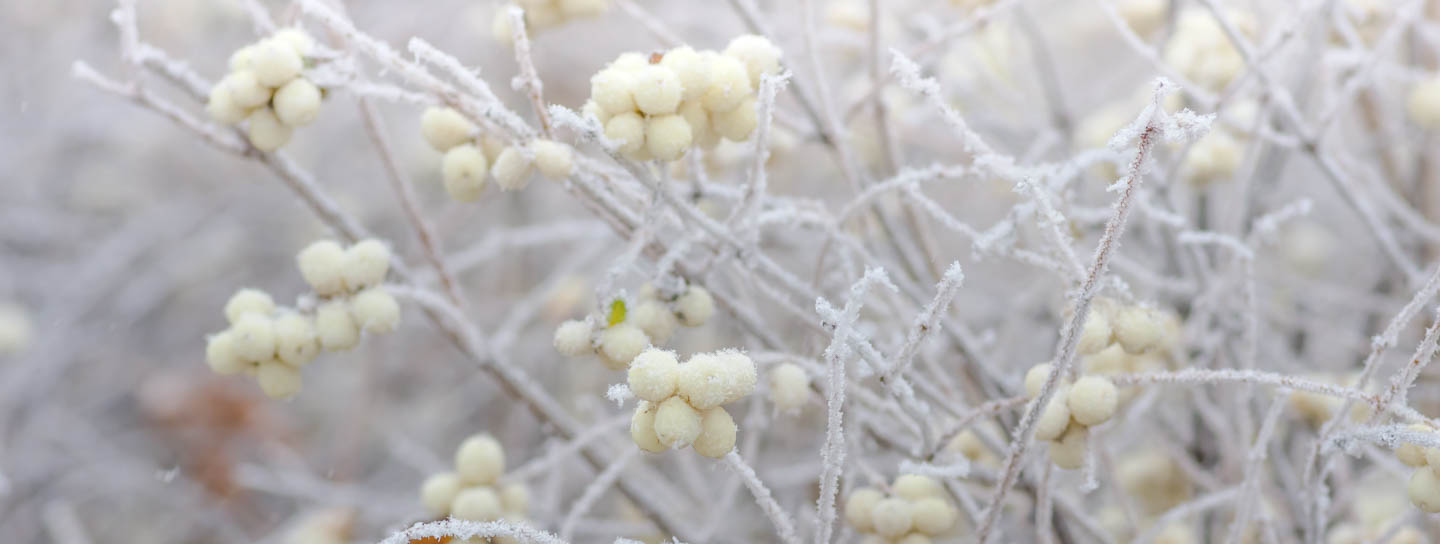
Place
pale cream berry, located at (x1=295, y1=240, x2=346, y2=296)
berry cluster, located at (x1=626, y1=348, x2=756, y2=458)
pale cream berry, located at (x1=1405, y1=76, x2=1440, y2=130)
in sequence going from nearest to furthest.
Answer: berry cluster, located at (x1=626, y1=348, x2=756, y2=458)
pale cream berry, located at (x1=295, y1=240, x2=346, y2=296)
pale cream berry, located at (x1=1405, y1=76, x2=1440, y2=130)

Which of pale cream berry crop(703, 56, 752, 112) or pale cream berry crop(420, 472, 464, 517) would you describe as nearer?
pale cream berry crop(703, 56, 752, 112)

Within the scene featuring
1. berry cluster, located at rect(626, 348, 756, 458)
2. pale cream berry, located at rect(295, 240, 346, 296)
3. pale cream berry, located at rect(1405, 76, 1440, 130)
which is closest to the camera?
berry cluster, located at rect(626, 348, 756, 458)

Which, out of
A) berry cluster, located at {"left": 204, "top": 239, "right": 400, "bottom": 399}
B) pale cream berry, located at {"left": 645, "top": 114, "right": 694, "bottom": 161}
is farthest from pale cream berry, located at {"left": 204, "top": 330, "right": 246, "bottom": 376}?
pale cream berry, located at {"left": 645, "top": 114, "right": 694, "bottom": 161}

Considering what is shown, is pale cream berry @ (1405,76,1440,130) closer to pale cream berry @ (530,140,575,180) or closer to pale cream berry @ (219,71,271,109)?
pale cream berry @ (530,140,575,180)

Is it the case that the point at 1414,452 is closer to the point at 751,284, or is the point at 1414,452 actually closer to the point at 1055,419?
the point at 1055,419

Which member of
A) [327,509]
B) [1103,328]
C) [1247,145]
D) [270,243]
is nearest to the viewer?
[1103,328]

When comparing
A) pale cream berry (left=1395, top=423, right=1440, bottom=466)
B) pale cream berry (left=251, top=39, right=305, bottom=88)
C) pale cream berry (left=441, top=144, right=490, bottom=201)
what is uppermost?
pale cream berry (left=251, top=39, right=305, bottom=88)

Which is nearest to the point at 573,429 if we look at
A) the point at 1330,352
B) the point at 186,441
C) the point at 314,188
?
the point at 314,188

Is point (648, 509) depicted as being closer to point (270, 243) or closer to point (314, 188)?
point (314, 188)

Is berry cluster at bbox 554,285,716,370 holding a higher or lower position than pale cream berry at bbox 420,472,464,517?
lower
